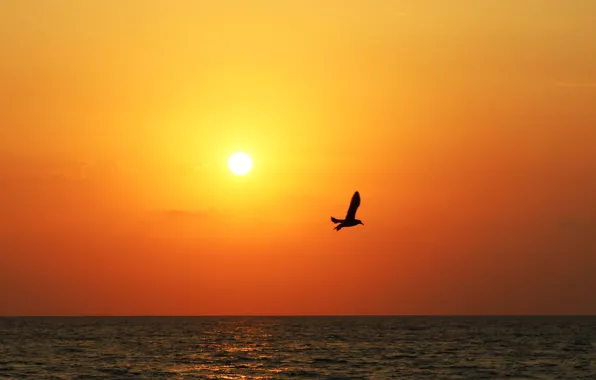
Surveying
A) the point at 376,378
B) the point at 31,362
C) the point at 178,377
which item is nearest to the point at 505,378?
the point at 376,378

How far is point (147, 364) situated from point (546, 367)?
103ft

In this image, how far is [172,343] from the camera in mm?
114375

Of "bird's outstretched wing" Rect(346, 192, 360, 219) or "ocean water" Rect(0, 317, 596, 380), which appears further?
"ocean water" Rect(0, 317, 596, 380)

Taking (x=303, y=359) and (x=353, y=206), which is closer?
(x=353, y=206)

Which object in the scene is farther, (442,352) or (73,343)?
(73,343)

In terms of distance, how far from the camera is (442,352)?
92875 mm

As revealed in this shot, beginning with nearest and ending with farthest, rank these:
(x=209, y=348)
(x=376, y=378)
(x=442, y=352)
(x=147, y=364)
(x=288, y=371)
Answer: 1. (x=376, y=378)
2. (x=288, y=371)
3. (x=147, y=364)
4. (x=442, y=352)
5. (x=209, y=348)

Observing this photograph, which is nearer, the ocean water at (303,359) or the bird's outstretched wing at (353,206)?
the bird's outstretched wing at (353,206)

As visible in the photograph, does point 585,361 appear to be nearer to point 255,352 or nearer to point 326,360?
point 326,360

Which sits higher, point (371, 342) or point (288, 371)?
point (371, 342)

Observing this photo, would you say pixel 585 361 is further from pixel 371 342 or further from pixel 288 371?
pixel 371 342

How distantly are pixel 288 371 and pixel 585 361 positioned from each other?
2678cm

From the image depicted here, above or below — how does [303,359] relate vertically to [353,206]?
below

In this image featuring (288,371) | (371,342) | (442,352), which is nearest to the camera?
(288,371)
